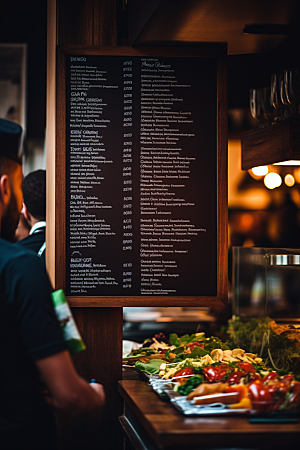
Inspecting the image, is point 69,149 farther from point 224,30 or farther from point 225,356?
point 225,356

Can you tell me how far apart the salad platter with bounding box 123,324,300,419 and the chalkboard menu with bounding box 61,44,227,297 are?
0.33m

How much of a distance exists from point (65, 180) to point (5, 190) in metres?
0.87

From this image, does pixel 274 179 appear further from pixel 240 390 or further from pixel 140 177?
pixel 240 390

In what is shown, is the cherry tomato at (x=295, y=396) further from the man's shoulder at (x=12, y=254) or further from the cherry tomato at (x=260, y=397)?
the man's shoulder at (x=12, y=254)

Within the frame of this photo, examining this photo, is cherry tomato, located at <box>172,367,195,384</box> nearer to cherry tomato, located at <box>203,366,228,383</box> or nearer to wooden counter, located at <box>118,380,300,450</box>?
cherry tomato, located at <box>203,366,228,383</box>

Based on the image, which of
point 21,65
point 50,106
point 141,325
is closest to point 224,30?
point 50,106

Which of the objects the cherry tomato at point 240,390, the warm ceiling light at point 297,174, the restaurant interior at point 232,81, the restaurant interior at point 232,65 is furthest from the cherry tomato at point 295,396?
the warm ceiling light at point 297,174

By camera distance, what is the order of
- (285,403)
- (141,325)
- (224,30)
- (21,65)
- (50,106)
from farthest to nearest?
(141,325) → (21,65) → (50,106) → (224,30) → (285,403)

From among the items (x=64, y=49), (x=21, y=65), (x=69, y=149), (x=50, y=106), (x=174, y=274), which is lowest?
(x=174, y=274)

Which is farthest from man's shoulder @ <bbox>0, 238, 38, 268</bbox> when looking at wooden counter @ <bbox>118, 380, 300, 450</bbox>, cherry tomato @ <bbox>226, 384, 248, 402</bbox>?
cherry tomato @ <bbox>226, 384, 248, 402</bbox>

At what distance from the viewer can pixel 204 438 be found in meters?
1.41

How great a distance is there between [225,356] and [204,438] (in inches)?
35.5

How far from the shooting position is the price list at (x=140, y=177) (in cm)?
226

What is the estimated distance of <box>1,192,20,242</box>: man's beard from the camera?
55.5 inches
